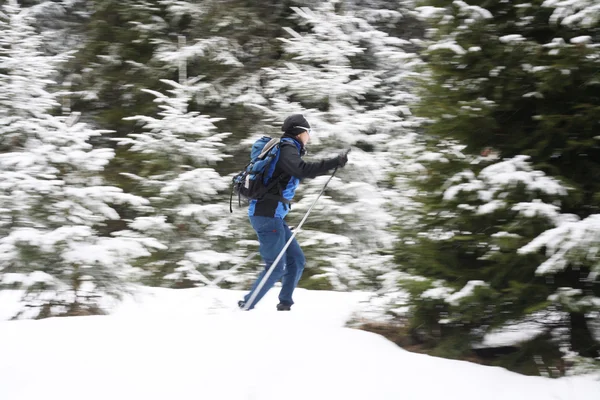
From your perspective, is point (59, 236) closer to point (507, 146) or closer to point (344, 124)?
point (507, 146)

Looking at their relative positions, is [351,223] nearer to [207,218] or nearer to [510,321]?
[207,218]

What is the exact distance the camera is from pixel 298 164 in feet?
16.5

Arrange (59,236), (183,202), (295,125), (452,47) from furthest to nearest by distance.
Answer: (183,202) < (59,236) < (295,125) < (452,47)

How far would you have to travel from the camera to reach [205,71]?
10992 mm

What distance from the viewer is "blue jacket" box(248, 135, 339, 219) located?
504 centimetres

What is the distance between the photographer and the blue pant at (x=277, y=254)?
5.30 meters

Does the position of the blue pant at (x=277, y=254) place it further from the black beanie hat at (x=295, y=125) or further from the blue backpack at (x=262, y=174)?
the black beanie hat at (x=295, y=125)

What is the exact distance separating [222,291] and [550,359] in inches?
154

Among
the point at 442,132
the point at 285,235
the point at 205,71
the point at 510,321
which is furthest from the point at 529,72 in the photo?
the point at 205,71

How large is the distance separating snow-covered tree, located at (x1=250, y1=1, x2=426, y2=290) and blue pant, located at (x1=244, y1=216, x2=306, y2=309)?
9.07ft

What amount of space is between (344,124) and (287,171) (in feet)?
14.5

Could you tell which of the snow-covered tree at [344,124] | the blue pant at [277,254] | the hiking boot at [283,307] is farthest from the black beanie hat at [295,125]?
the snow-covered tree at [344,124]

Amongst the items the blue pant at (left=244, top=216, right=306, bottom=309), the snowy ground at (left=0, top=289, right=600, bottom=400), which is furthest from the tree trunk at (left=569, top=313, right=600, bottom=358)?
the blue pant at (left=244, top=216, right=306, bottom=309)

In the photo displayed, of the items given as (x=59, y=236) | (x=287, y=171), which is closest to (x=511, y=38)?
(x=287, y=171)
